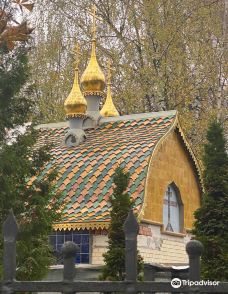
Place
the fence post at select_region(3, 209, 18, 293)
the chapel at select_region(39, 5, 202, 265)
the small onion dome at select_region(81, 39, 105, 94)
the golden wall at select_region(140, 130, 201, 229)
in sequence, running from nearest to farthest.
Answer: the fence post at select_region(3, 209, 18, 293)
the chapel at select_region(39, 5, 202, 265)
the golden wall at select_region(140, 130, 201, 229)
the small onion dome at select_region(81, 39, 105, 94)

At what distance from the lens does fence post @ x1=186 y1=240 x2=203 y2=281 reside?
5414mm

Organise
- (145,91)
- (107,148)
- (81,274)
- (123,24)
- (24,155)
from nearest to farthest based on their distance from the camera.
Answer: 1. (24,155)
2. (81,274)
3. (107,148)
4. (145,91)
5. (123,24)

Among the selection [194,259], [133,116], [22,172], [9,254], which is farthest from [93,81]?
[194,259]

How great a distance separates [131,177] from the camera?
13.9 metres

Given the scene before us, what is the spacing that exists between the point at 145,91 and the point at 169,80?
0.84 m

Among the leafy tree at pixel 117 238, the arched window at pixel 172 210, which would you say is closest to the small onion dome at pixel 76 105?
the arched window at pixel 172 210

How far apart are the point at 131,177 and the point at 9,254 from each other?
829 centimetres

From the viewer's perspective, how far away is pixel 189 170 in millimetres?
16078

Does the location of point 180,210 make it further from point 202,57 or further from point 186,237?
point 202,57

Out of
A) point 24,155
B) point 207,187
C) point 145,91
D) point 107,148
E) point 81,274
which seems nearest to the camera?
point 24,155

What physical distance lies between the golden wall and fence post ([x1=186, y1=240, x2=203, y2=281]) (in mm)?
7851

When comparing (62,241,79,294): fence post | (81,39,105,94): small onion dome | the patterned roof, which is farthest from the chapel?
(62,241,79,294): fence post

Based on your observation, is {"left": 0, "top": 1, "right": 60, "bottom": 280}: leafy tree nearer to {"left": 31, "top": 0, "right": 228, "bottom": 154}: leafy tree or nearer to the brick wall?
the brick wall

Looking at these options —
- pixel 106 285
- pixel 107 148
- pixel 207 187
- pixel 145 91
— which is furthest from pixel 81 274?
pixel 145 91
